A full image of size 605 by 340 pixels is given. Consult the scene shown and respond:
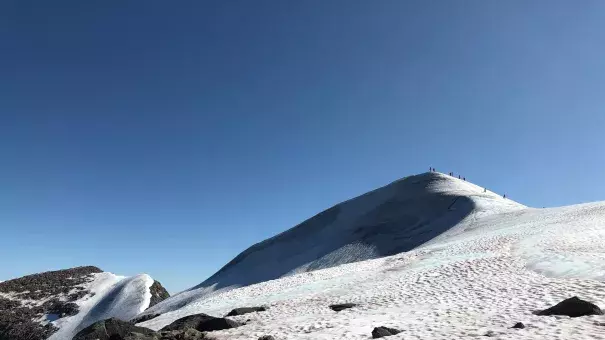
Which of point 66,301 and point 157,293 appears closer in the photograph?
point 66,301

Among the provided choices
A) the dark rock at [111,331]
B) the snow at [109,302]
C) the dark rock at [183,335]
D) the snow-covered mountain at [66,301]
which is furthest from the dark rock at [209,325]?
the snow-covered mountain at [66,301]

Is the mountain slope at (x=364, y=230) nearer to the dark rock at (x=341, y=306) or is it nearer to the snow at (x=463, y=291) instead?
the snow at (x=463, y=291)

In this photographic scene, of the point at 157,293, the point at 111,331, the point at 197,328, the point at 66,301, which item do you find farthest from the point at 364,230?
the point at 111,331

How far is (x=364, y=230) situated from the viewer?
2500 inches

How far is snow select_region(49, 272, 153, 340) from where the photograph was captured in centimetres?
5784

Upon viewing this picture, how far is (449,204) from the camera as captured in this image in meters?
61.5

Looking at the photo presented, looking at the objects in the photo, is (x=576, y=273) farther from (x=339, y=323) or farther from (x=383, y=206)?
(x=383, y=206)

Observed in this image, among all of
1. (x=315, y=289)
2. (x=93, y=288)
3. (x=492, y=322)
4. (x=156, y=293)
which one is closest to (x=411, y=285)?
(x=315, y=289)

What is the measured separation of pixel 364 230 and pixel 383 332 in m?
50.8

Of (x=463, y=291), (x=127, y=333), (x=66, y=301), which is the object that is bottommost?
(x=463, y=291)

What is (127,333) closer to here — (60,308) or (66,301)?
(60,308)

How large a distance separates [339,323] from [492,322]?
549 cm

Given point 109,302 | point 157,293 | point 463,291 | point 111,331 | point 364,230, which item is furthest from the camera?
point 157,293

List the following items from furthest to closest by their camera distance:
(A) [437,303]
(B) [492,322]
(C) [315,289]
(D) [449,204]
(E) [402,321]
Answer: (D) [449,204] → (C) [315,289] → (A) [437,303] → (E) [402,321] → (B) [492,322]
